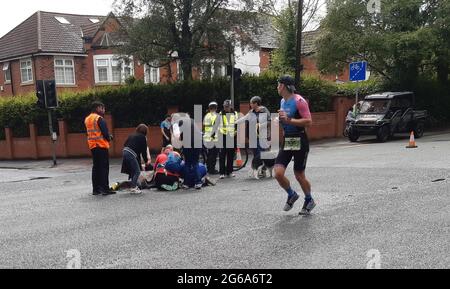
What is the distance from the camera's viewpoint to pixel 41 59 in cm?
3350

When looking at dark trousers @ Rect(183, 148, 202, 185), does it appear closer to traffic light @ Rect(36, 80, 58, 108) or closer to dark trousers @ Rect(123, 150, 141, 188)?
dark trousers @ Rect(123, 150, 141, 188)

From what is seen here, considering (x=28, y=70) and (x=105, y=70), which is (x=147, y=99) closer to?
(x=105, y=70)

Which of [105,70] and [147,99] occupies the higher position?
[105,70]

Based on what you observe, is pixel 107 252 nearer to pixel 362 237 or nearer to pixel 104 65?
pixel 362 237

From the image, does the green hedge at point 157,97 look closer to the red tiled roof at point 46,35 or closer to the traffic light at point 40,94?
the traffic light at point 40,94

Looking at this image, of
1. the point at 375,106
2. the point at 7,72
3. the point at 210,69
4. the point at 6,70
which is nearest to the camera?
the point at 375,106

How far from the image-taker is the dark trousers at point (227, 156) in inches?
454

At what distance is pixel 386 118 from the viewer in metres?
20.0

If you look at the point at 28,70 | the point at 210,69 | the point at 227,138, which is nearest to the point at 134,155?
the point at 227,138

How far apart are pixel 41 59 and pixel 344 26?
21221mm

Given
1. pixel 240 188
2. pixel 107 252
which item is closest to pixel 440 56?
pixel 240 188

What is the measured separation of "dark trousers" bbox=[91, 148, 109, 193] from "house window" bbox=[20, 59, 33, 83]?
27.3 metres

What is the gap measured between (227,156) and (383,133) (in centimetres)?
1053
